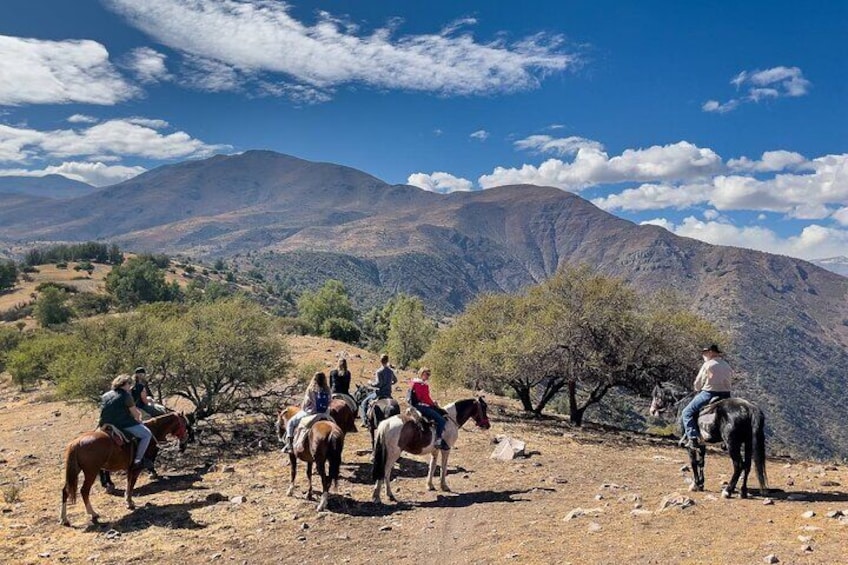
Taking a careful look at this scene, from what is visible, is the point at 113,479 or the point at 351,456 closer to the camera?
the point at 113,479

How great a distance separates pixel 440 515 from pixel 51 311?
73.8m

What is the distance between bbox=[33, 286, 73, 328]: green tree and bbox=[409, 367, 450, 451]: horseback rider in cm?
6867

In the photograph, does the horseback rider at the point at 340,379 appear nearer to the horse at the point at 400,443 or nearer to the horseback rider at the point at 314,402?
the horseback rider at the point at 314,402

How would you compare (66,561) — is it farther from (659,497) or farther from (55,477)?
(659,497)

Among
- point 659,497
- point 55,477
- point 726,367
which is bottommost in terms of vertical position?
point 55,477

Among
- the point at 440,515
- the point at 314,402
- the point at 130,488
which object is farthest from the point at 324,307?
the point at 440,515

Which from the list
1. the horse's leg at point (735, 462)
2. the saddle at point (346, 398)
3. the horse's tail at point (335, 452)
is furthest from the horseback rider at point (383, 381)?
the horse's leg at point (735, 462)

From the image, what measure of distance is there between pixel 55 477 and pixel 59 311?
6330 cm

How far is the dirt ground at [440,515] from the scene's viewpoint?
29.2 feet

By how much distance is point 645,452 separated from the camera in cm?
1902

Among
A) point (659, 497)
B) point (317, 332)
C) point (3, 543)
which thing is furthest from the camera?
point (317, 332)

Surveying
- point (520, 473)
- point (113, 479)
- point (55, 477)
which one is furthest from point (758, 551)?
point (55, 477)

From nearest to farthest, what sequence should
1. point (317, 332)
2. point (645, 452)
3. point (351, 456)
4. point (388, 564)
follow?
1. point (388, 564)
2. point (351, 456)
3. point (645, 452)
4. point (317, 332)

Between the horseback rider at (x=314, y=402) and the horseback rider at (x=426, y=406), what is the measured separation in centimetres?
222
